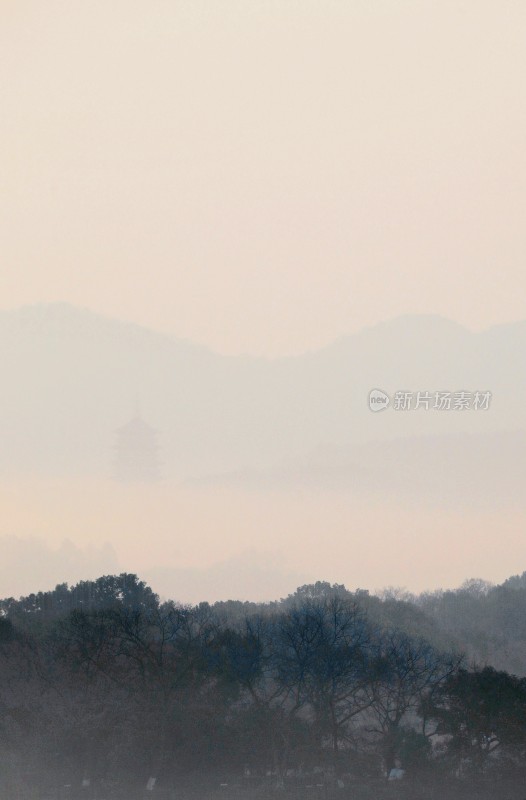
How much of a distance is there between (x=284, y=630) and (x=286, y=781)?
1651cm

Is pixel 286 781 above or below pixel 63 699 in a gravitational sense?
below

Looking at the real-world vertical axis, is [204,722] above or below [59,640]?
below

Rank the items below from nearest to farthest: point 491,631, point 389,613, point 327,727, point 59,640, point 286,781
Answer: point 286,781 → point 327,727 → point 59,640 → point 389,613 → point 491,631

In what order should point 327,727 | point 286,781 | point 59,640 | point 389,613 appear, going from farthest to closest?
point 389,613 → point 59,640 → point 327,727 → point 286,781

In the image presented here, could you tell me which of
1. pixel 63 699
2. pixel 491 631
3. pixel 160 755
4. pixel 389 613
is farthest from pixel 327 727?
pixel 491 631

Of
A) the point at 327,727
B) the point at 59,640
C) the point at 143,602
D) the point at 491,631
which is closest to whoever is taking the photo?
the point at 327,727

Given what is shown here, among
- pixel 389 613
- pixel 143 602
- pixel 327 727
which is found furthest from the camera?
pixel 389 613

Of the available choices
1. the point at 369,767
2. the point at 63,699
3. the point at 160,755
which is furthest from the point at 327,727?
the point at 63,699

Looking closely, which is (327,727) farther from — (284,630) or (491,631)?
(491,631)

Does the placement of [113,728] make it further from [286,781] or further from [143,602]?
[143,602]

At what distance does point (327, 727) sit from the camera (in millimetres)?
68938

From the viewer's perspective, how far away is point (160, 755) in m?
66.4

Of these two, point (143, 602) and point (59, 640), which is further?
point (143, 602)

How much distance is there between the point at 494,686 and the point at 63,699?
78.2 feet
